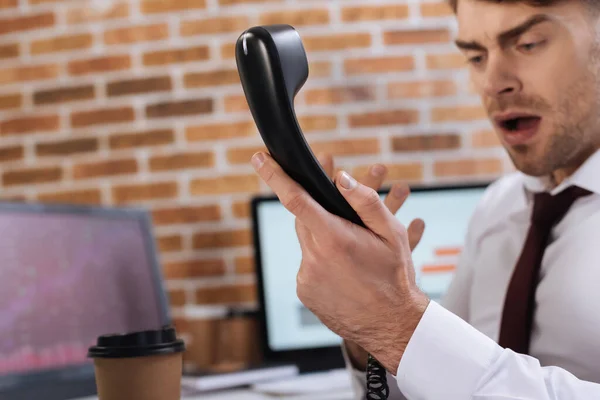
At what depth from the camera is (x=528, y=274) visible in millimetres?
1159

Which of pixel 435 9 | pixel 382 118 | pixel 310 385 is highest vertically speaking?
pixel 435 9

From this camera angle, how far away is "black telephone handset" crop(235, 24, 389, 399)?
722 mm

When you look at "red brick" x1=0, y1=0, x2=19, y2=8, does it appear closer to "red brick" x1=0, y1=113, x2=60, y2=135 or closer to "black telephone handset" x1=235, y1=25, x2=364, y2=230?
"red brick" x1=0, y1=113, x2=60, y2=135

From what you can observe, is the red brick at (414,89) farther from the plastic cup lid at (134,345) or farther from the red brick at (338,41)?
the plastic cup lid at (134,345)

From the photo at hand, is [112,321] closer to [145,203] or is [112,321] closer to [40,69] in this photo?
[145,203]

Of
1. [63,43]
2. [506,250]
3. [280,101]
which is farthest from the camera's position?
[63,43]

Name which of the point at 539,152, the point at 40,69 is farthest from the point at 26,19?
the point at 539,152

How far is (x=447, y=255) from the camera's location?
196cm

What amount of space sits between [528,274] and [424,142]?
1.01 m

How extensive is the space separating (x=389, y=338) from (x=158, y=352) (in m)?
0.28

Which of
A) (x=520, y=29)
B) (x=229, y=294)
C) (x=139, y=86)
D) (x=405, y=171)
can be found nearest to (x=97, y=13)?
(x=139, y=86)

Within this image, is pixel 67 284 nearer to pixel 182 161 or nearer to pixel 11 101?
pixel 182 161

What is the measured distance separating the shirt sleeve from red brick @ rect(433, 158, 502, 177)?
52.3 inches

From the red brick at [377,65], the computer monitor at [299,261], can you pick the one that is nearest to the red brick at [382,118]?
the red brick at [377,65]
